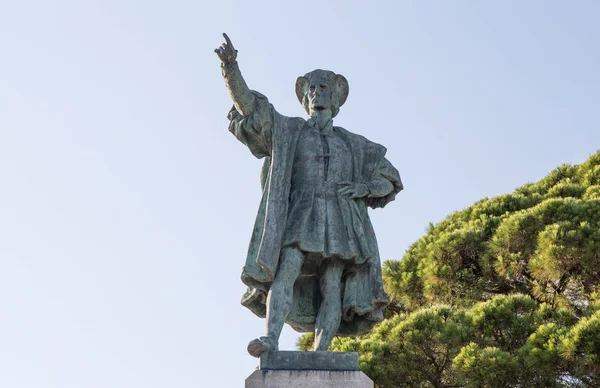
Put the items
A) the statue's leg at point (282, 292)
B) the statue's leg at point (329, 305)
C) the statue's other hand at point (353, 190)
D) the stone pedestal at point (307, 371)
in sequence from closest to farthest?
the stone pedestal at point (307, 371), the statue's leg at point (282, 292), the statue's leg at point (329, 305), the statue's other hand at point (353, 190)

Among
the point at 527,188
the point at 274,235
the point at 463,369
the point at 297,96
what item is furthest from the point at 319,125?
the point at 527,188

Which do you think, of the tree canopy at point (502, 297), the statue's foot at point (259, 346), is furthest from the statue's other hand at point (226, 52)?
the tree canopy at point (502, 297)

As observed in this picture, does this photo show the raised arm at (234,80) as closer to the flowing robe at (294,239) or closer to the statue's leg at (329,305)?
the flowing robe at (294,239)

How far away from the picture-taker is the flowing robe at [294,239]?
24.3ft

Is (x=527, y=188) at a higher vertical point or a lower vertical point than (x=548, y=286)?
higher

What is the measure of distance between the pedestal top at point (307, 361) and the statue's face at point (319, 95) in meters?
2.26

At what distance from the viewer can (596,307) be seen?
12031 millimetres

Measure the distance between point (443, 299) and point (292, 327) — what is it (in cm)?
750

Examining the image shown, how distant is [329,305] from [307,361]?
67cm

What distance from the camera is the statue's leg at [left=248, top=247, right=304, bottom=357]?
7129 millimetres

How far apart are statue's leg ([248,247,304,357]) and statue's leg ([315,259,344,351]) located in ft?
0.79

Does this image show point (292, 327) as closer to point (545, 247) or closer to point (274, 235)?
point (274, 235)

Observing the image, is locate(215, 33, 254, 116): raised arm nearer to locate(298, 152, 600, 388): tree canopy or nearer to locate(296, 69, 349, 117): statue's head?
locate(296, 69, 349, 117): statue's head

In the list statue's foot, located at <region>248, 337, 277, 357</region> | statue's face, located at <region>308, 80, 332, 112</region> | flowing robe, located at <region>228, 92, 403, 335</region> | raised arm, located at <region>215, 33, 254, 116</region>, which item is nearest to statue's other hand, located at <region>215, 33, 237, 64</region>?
raised arm, located at <region>215, 33, 254, 116</region>
